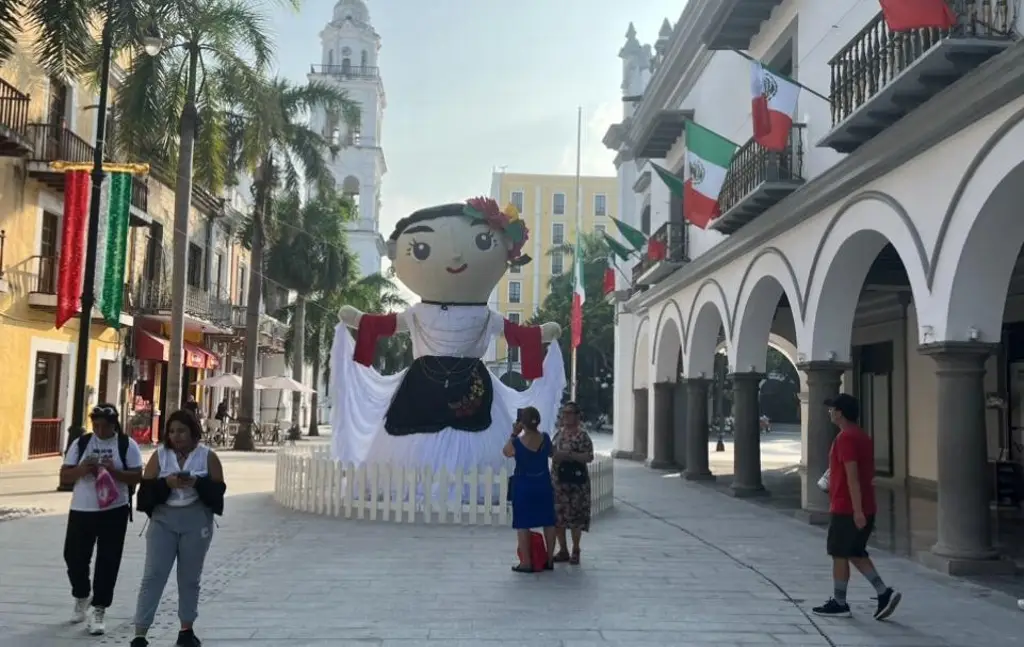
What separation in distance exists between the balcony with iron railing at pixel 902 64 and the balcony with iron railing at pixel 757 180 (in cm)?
187

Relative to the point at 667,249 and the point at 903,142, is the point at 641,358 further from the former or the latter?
the point at 903,142

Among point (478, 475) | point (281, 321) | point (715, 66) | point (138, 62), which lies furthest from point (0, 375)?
point (281, 321)

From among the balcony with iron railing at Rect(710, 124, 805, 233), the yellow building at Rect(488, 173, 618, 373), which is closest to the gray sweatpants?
the balcony with iron railing at Rect(710, 124, 805, 233)

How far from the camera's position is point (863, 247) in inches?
446

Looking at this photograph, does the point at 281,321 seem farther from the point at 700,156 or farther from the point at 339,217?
the point at 700,156

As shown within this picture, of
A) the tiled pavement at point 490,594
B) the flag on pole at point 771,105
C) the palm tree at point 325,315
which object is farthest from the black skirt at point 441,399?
the palm tree at point 325,315

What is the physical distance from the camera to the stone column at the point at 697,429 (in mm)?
18344

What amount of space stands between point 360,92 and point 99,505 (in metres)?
56.0

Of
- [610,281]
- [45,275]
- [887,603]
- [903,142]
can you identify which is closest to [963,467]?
[887,603]

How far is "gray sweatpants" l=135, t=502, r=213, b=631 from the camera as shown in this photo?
546cm

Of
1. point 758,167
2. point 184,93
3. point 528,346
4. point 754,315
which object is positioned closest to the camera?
point 528,346

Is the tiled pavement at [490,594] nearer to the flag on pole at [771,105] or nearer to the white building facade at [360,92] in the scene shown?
the flag on pole at [771,105]

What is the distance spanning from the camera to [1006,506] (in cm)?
1433

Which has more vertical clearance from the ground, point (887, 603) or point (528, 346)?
point (528, 346)
